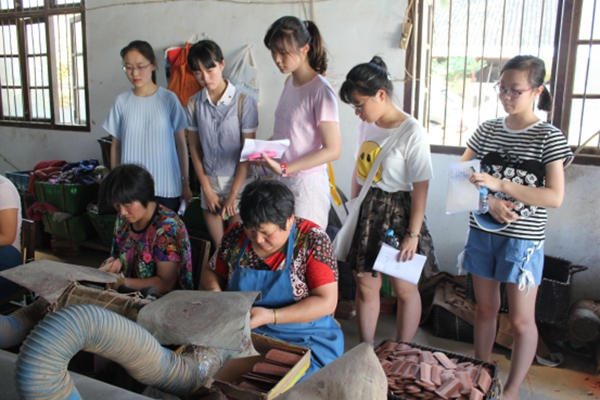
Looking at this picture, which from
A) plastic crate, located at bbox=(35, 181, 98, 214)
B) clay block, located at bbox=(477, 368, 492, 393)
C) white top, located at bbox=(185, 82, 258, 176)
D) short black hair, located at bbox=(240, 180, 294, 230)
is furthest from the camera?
plastic crate, located at bbox=(35, 181, 98, 214)

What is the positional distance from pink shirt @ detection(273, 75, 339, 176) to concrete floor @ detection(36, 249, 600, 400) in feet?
4.33

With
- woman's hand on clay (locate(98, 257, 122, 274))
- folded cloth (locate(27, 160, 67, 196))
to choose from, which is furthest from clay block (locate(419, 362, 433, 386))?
folded cloth (locate(27, 160, 67, 196))

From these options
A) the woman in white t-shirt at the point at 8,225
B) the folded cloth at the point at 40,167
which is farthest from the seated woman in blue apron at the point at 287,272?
the folded cloth at the point at 40,167

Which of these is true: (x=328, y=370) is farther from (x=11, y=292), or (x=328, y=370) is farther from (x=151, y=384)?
(x=11, y=292)

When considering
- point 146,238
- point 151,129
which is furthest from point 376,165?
point 151,129

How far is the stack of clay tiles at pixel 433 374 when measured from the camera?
1.64 m

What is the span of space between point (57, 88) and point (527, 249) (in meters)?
5.39

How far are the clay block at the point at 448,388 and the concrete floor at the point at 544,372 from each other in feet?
3.45

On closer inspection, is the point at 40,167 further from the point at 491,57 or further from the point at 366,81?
the point at 491,57

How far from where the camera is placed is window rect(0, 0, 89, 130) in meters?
5.32

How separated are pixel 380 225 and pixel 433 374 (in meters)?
0.74

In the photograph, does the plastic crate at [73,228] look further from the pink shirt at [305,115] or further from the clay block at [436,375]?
the clay block at [436,375]

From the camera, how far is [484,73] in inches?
141

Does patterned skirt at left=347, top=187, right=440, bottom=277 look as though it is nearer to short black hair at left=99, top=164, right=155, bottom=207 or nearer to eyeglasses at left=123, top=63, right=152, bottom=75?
short black hair at left=99, top=164, right=155, bottom=207
